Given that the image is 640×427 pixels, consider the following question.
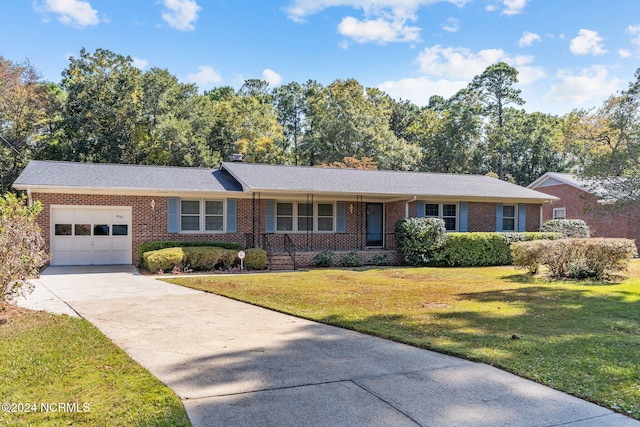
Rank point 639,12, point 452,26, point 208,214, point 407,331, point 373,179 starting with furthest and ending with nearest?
point 373,179
point 208,214
point 452,26
point 639,12
point 407,331

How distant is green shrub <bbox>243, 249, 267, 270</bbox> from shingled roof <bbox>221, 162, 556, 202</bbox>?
2.15 metres

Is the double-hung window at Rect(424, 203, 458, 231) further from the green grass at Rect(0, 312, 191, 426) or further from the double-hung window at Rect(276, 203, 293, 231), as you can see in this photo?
the green grass at Rect(0, 312, 191, 426)

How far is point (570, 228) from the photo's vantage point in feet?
63.9

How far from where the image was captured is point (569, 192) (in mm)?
25516

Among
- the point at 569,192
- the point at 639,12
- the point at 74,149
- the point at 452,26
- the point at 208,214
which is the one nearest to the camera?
the point at 639,12

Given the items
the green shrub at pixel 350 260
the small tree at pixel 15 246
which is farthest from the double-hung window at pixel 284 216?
the small tree at pixel 15 246

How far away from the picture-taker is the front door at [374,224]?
19.3 m

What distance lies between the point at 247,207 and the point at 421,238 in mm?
6679

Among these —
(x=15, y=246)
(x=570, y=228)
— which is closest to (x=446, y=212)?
(x=570, y=228)

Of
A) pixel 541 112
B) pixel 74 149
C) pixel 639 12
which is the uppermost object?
pixel 541 112

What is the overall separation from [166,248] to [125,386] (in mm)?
11827

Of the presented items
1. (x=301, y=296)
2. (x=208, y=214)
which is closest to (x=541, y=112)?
(x=208, y=214)

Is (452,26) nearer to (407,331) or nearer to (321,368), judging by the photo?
(407,331)

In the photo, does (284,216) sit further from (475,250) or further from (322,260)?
(475,250)
